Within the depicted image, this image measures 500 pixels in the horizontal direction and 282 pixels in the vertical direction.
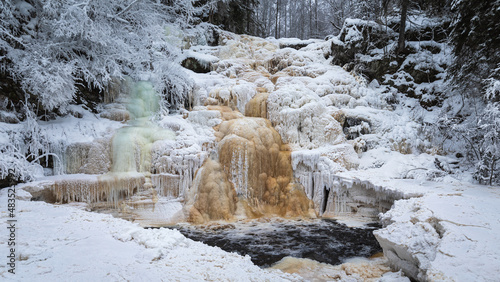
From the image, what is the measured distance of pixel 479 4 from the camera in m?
7.95

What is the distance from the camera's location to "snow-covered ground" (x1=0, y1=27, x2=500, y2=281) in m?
3.11

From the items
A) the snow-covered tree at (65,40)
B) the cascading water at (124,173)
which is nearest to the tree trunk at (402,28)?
the snow-covered tree at (65,40)

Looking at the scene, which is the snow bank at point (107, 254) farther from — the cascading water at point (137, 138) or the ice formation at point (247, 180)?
the ice formation at point (247, 180)

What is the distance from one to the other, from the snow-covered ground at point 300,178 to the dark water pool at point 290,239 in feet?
3.95

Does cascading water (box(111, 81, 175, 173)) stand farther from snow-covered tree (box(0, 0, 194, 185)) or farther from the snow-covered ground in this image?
snow-covered tree (box(0, 0, 194, 185))

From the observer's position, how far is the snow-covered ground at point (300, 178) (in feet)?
10.2

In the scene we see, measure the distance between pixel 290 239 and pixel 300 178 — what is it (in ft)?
9.48

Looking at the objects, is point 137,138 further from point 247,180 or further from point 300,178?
point 300,178

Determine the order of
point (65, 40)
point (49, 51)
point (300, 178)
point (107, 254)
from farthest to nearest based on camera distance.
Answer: point (300, 178)
point (65, 40)
point (49, 51)
point (107, 254)

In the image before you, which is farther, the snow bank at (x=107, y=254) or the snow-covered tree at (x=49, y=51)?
the snow-covered tree at (x=49, y=51)

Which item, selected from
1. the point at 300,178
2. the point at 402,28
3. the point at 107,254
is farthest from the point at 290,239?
the point at 402,28

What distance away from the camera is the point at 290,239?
673cm

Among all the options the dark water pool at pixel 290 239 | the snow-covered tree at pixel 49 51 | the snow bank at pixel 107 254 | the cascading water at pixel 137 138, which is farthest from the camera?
the cascading water at pixel 137 138

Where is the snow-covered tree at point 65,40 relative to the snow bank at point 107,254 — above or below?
above
